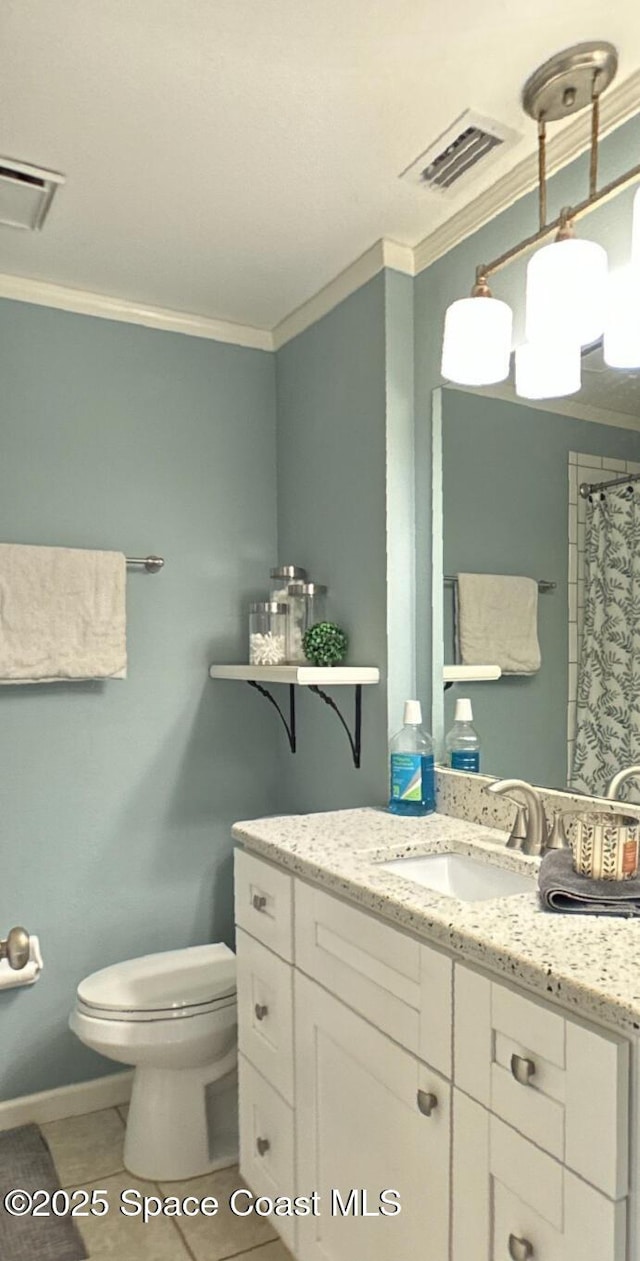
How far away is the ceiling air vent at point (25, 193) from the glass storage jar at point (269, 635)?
1086mm

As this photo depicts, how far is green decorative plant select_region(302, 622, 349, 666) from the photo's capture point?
2135 mm

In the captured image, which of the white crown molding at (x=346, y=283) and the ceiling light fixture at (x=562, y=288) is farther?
the white crown molding at (x=346, y=283)

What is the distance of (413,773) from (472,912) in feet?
2.23

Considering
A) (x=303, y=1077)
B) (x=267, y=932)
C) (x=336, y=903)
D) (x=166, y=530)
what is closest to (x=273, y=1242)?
(x=303, y=1077)

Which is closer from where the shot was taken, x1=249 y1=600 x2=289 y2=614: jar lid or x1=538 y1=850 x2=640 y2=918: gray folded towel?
x1=538 y1=850 x2=640 y2=918: gray folded towel

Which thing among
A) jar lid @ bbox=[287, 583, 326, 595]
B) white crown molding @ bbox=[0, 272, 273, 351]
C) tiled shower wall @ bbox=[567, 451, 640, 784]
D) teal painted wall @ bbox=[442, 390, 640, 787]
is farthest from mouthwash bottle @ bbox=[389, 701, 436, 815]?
white crown molding @ bbox=[0, 272, 273, 351]

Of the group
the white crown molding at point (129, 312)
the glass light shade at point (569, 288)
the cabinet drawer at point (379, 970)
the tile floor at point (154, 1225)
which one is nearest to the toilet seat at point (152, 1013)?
the tile floor at point (154, 1225)

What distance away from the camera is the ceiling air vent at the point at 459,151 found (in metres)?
1.58

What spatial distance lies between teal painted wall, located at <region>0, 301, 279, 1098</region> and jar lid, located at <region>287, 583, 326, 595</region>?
332 millimetres

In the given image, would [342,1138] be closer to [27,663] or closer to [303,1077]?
[303,1077]

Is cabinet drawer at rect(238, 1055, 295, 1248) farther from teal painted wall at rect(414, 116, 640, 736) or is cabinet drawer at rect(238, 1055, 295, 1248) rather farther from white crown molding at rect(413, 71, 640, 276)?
white crown molding at rect(413, 71, 640, 276)

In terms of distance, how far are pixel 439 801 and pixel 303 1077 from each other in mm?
672

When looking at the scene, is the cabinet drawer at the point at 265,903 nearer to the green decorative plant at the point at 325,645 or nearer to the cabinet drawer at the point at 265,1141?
the cabinet drawer at the point at 265,1141

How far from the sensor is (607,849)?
1292 millimetres
